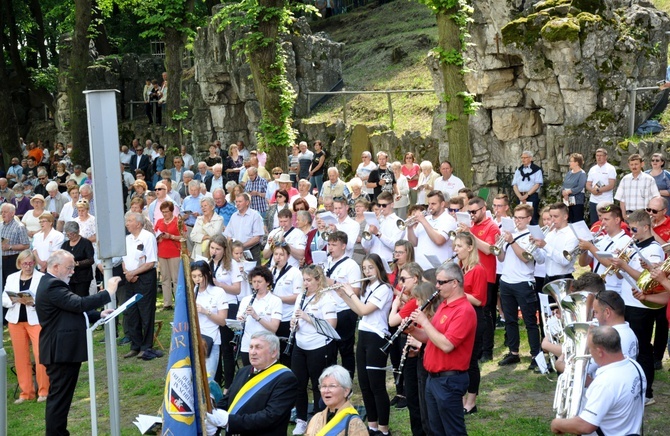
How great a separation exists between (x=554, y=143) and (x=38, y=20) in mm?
25718

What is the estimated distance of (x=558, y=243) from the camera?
32.9ft

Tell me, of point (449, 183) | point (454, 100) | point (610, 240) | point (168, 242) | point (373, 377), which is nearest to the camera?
point (373, 377)

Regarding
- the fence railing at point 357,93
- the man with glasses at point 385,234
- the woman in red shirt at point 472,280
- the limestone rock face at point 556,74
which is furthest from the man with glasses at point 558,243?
the fence railing at point 357,93

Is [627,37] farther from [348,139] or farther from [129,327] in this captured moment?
[129,327]

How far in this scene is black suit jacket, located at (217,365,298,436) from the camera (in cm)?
663

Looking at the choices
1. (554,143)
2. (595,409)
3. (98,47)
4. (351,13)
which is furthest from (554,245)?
(98,47)

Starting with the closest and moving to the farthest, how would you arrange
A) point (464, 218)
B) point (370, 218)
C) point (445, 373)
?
point (445, 373) < point (464, 218) < point (370, 218)

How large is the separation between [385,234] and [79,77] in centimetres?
1639

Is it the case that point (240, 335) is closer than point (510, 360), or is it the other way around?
point (240, 335)

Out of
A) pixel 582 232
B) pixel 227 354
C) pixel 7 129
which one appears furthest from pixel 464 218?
pixel 7 129

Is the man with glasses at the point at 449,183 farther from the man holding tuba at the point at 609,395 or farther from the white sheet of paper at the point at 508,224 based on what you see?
the man holding tuba at the point at 609,395

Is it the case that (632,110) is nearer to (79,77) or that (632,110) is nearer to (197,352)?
(197,352)

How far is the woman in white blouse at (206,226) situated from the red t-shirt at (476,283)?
559cm

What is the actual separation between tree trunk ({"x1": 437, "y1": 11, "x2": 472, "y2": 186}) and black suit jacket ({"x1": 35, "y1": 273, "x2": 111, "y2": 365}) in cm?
789
